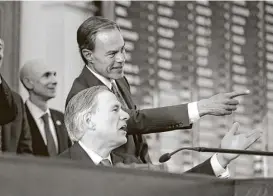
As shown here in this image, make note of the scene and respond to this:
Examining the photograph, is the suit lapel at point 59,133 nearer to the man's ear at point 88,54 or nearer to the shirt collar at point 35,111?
the shirt collar at point 35,111

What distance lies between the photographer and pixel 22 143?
253 centimetres

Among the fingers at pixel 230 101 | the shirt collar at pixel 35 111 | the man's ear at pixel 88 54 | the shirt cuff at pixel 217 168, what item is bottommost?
the shirt cuff at pixel 217 168

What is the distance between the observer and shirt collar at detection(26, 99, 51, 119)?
103 inches

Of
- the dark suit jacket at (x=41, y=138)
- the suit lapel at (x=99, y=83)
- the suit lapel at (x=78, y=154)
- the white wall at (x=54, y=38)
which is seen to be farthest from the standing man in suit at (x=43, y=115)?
the suit lapel at (x=78, y=154)

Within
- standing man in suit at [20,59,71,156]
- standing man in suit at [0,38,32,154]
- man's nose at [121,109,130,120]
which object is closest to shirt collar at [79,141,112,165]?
man's nose at [121,109,130,120]

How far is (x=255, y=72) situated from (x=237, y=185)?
1.98 metres

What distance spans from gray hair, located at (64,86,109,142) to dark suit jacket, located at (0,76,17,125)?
1.20 ft

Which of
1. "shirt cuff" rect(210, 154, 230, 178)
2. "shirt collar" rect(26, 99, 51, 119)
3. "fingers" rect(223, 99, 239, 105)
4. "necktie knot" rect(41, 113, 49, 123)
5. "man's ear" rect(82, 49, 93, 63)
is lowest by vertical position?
"shirt cuff" rect(210, 154, 230, 178)

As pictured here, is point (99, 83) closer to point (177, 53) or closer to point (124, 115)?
point (124, 115)

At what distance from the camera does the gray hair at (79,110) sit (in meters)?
1.96

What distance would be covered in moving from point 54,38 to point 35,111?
44cm

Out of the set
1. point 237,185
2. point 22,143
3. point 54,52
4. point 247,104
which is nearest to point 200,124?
point 247,104

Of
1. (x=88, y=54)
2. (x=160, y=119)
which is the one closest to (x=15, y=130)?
(x=88, y=54)

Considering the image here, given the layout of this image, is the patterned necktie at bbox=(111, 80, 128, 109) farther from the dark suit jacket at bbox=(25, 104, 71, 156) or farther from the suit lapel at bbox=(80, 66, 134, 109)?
the dark suit jacket at bbox=(25, 104, 71, 156)
